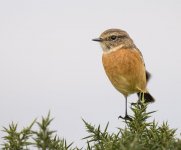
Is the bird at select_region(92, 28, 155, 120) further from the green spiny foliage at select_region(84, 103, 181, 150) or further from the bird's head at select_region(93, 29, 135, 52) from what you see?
the green spiny foliage at select_region(84, 103, 181, 150)

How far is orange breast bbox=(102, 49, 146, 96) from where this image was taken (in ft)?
20.9

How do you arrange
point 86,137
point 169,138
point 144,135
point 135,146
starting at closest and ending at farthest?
point 135,146 < point 169,138 < point 144,135 < point 86,137

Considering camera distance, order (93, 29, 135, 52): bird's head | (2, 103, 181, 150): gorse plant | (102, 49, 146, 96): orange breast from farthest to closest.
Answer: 1. (93, 29, 135, 52): bird's head
2. (102, 49, 146, 96): orange breast
3. (2, 103, 181, 150): gorse plant

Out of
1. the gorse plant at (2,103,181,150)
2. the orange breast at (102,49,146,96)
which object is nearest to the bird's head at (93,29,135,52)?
the orange breast at (102,49,146,96)

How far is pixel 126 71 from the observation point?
6.39 metres

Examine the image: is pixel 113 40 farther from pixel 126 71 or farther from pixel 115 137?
pixel 115 137

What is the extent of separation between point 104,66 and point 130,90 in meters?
0.60

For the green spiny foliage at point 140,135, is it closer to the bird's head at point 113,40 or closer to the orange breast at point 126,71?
the orange breast at point 126,71

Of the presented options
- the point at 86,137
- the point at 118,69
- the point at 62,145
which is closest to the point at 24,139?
the point at 62,145

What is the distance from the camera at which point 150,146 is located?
2.14m

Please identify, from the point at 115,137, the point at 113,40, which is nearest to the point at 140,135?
the point at 115,137

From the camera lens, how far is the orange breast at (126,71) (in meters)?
6.37

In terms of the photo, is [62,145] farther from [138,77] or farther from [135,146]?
[138,77]

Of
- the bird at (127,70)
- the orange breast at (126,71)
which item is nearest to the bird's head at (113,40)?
the bird at (127,70)
